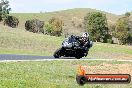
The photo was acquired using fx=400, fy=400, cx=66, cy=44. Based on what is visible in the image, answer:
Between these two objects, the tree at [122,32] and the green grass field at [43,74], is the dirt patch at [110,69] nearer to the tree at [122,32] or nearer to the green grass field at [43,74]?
the green grass field at [43,74]

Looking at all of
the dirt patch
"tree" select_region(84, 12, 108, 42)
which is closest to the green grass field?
the dirt patch

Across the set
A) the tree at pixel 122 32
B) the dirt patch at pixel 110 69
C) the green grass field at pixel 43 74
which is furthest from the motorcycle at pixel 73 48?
the tree at pixel 122 32

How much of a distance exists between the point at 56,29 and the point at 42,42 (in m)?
90.5

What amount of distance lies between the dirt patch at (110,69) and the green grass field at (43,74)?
0.31m

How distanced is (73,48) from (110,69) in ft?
17.3

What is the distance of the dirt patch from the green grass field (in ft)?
1.01

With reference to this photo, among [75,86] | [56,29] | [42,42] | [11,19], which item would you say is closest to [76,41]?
[75,86]

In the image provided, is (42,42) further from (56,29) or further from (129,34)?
(56,29)

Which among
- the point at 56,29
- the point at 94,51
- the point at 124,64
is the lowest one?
the point at 56,29

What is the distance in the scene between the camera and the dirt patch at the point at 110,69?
31.4m

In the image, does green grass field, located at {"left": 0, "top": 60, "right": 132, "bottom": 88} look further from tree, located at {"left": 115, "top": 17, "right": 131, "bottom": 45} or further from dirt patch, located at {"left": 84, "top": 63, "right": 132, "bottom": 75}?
tree, located at {"left": 115, "top": 17, "right": 131, "bottom": 45}

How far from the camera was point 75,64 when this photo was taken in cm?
3256

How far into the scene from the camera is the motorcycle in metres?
36.1

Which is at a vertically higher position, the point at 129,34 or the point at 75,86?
the point at 75,86
